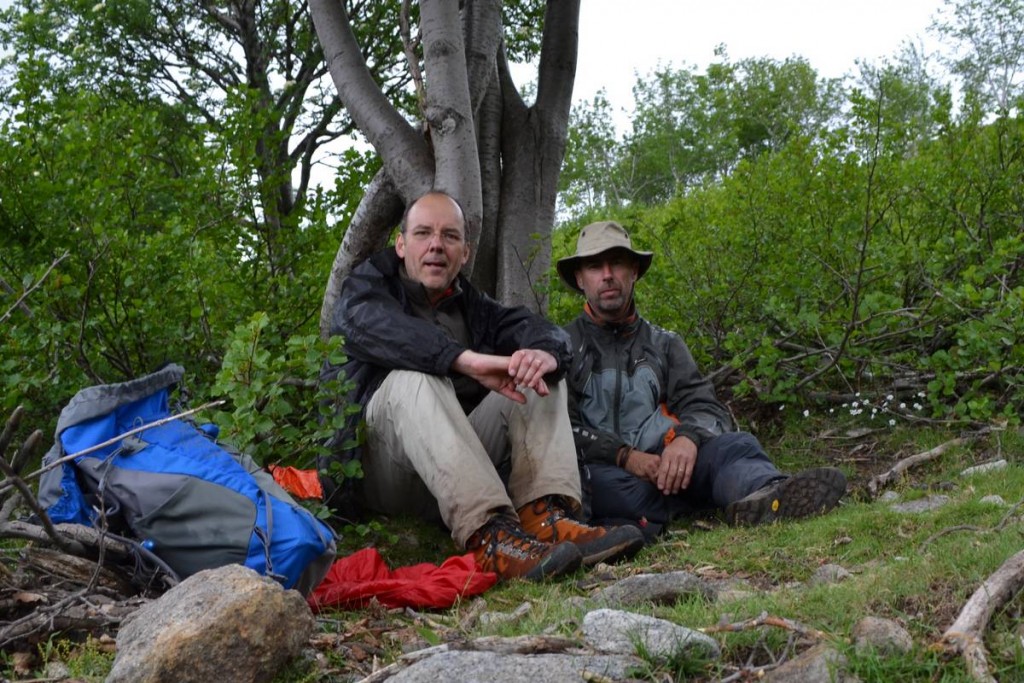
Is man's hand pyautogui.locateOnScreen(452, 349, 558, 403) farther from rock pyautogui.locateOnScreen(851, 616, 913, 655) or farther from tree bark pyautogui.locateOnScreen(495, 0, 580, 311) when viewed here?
rock pyautogui.locateOnScreen(851, 616, 913, 655)

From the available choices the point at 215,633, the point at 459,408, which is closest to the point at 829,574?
the point at 459,408

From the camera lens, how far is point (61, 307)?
19.0ft

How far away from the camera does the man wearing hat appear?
202 inches

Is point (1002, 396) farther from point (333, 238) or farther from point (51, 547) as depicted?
point (51, 547)

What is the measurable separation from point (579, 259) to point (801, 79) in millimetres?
62547

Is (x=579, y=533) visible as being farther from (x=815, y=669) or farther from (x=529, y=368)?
(x=815, y=669)

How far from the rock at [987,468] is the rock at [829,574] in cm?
192

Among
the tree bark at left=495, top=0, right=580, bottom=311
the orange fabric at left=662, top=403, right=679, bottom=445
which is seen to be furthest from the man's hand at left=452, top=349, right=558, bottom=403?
the tree bark at left=495, top=0, right=580, bottom=311

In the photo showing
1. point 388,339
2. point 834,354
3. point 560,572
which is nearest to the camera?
point 560,572

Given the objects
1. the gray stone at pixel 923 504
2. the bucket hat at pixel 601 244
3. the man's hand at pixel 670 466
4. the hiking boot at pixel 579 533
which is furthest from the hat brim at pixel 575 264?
the gray stone at pixel 923 504

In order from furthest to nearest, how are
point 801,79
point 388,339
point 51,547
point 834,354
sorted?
point 801,79, point 834,354, point 388,339, point 51,547

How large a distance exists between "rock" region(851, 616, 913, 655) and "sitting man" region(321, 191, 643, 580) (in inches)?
67.2

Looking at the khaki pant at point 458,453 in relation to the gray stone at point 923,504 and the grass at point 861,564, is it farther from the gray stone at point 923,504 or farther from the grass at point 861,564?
the gray stone at point 923,504

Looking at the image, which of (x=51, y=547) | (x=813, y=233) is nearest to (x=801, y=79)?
(x=813, y=233)
